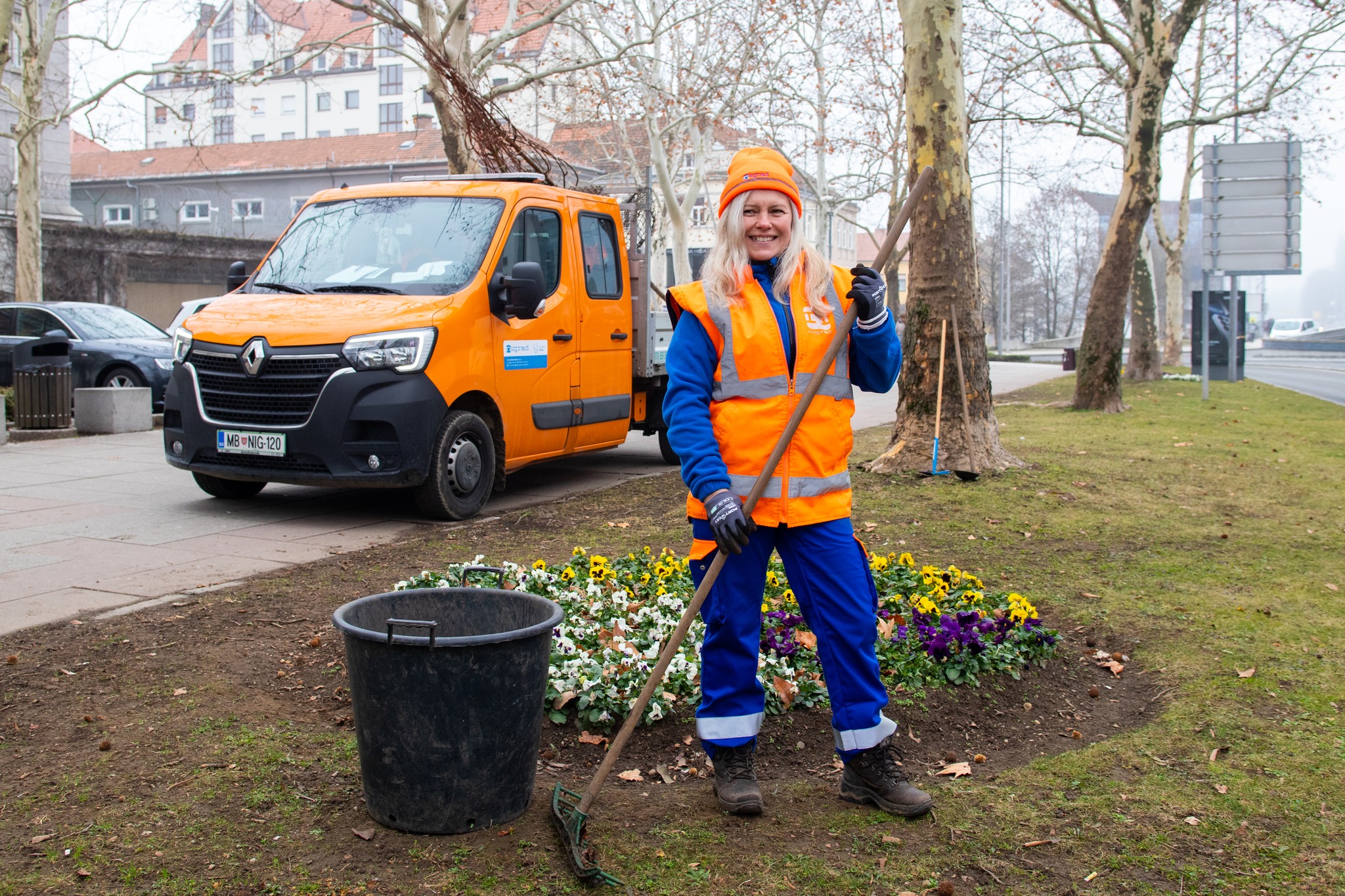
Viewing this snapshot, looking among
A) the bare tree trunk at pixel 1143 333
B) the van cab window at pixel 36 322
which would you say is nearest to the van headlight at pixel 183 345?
the van cab window at pixel 36 322

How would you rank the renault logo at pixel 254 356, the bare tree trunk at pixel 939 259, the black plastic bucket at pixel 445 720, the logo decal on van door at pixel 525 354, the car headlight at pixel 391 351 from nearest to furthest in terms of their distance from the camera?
1. the black plastic bucket at pixel 445 720
2. the car headlight at pixel 391 351
3. the renault logo at pixel 254 356
4. the logo decal on van door at pixel 525 354
5. the bare tree trunk at pixel 939 259

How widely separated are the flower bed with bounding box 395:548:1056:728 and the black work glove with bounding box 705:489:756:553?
104cm

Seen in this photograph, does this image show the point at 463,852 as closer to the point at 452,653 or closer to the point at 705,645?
the point at 452,653

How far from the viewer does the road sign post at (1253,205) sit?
19578 mm

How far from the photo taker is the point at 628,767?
12.8ft

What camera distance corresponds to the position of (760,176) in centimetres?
351

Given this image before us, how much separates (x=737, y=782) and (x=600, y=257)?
6660 mm

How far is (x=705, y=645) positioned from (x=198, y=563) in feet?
13.2

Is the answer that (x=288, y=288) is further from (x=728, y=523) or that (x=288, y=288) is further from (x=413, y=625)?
(x=728, y=523)

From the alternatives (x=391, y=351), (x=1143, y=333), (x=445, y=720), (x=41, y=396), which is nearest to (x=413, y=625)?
(x=445, y=720)

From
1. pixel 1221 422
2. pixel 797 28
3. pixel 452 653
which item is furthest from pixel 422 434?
pixel 797 28

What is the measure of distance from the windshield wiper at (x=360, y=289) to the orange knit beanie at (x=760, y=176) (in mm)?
4906

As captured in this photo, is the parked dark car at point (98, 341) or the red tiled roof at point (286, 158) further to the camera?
the red tiled roof at point (286, 158)

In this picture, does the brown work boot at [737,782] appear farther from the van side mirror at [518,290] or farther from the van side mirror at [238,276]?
the van side mirror at [238,276]
